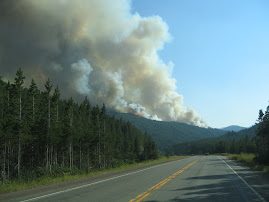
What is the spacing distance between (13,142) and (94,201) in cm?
2905

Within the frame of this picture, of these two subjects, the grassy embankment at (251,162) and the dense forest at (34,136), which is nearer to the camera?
the grassy embankment at (251,162)

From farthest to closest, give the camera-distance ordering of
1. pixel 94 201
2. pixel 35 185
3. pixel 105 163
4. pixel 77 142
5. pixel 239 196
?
pixel 105 163
pixel 77 142
pixel 35 185
pixel 239 196
pixel 94 201

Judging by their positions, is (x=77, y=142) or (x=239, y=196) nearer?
(x=239, y=196)

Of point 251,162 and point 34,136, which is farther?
point 34,136

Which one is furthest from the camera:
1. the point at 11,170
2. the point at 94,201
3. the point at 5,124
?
the point at 11,170

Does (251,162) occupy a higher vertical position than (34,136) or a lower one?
lower

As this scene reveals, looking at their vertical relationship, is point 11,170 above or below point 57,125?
below

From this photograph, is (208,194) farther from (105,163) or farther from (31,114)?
(105,163)

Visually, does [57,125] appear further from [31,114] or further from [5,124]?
[5,124]

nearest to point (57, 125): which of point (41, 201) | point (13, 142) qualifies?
point (13, 142)

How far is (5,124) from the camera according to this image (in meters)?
33.3

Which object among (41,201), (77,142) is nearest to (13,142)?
(77,142)

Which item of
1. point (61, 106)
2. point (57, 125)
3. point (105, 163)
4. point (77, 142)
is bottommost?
point (105, 163)

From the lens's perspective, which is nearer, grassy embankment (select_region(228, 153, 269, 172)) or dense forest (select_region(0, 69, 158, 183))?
grassy embankment (select_region(228, 153, 269, 172))
